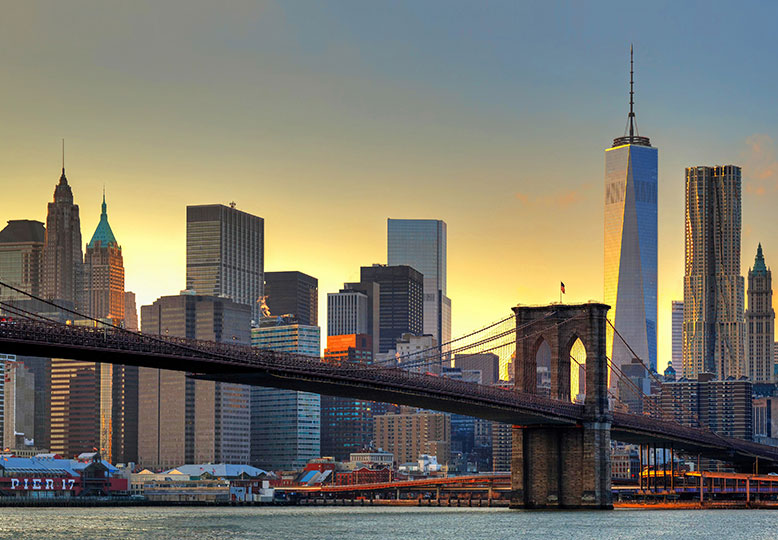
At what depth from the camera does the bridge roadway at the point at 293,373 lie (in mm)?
68000

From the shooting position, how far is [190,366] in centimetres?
7512

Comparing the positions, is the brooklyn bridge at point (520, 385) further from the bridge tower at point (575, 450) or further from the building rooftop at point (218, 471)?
the building rooftop at point (218, 471)

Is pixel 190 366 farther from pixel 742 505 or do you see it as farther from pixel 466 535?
pixel 742 505

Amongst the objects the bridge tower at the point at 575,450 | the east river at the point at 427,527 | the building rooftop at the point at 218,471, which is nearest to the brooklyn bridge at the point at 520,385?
the bridge tower at the point at 575,450

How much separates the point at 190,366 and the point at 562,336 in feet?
114

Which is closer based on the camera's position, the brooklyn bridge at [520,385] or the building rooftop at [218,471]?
the brooklyn bridge at [520,385]

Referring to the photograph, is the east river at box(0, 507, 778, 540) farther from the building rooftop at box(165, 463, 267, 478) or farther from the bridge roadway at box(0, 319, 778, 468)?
the building rooftop at box(165, 463, 267, 478)

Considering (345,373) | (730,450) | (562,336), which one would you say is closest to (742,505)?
(730,450)

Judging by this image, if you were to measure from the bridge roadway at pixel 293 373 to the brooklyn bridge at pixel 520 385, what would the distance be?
0.07m

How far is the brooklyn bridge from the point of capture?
2822 inches

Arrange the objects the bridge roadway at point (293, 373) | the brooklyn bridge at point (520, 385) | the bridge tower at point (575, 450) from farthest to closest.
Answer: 1. the bridge tower at point (575, 450)
2. the brooklyn bridge at point (520, 385)
3. the bridge roadway at point (293, 373)

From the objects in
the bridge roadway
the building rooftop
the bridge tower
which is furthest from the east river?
the building rooftop

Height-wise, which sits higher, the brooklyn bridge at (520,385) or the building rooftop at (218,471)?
the brooklyn bridge at (520,385)

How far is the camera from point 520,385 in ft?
341
